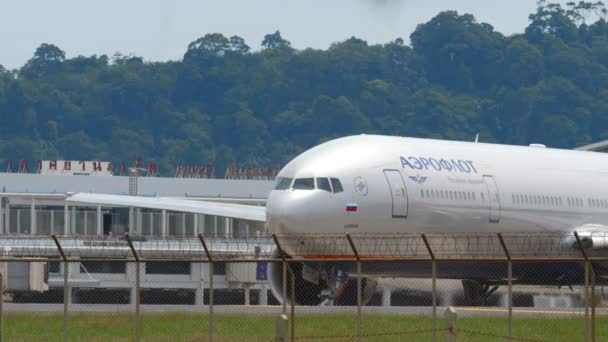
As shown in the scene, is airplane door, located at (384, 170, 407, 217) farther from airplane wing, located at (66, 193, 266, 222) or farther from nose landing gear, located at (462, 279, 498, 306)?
airplane wing, located at (66, 193, 266, 222)

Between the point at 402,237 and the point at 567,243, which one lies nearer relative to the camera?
the point at 402,237

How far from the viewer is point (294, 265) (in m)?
40.4

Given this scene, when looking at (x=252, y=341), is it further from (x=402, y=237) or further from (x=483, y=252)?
(x=483, y=252)

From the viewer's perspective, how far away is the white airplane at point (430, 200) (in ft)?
128

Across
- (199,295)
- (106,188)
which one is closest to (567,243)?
(199,295)

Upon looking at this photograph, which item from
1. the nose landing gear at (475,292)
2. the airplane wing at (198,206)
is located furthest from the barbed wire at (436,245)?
the airplane wing at (198,206)

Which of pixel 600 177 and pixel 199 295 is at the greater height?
pixel 600 177

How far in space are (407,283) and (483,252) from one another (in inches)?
76.5

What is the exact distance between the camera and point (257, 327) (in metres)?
33.9

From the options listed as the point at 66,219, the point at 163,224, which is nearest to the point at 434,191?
the point at 163,224

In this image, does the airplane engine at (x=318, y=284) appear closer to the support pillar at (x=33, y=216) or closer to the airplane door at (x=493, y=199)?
the airplane door at (x=493, y=199)

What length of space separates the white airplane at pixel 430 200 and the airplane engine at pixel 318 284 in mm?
31

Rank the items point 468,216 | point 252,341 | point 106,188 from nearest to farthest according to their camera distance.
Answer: point 252,341, point 468,216, point 106,188

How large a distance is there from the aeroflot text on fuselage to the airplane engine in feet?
9.08
